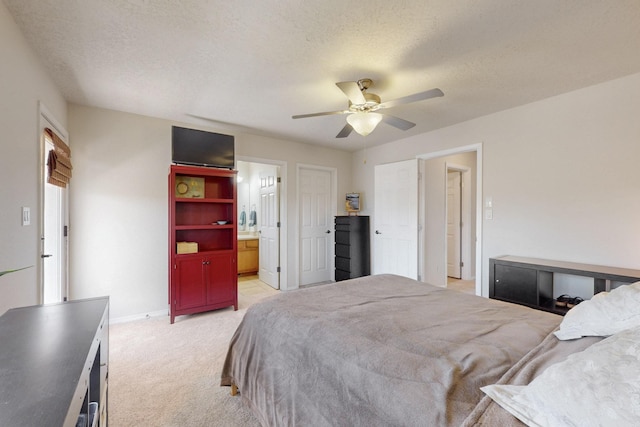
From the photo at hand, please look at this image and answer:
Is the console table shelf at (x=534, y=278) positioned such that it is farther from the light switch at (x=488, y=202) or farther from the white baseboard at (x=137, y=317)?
the white baseboard at (x=137, y=317)

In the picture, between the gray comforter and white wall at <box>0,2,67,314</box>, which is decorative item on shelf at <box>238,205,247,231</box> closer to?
white wall at <box>0,2,67,314</box>

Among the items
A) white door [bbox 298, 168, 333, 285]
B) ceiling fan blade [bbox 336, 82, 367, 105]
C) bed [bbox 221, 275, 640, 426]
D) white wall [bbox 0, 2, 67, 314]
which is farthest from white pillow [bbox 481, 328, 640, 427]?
white door [bbox 298, 168, 333, 285]

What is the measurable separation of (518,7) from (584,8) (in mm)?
381

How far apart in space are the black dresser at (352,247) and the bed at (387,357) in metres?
2.62

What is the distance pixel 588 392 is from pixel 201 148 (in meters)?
3.80

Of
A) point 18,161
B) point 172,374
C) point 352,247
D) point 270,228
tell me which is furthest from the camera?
point 270,228

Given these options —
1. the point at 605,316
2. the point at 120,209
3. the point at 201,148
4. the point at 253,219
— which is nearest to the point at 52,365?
the point at 605,316

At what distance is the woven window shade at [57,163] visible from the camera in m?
2.28

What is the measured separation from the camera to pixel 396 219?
14.3 ft

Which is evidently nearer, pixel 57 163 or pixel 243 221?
pixel 57 163

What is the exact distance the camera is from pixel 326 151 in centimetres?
492

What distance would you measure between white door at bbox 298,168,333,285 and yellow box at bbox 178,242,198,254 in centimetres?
179

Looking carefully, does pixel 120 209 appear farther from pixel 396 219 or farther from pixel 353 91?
pixel 396 219

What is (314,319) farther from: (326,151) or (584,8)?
(326,151)
